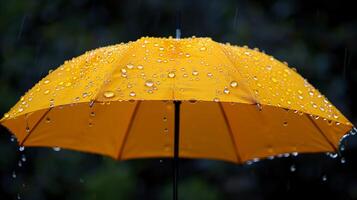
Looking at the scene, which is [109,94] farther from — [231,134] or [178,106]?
[231,134]

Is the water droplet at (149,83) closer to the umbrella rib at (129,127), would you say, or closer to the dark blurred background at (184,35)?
the umbrella rib at (129,127)

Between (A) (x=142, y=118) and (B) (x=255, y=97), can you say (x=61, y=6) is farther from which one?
(B) (x=255, y=97)

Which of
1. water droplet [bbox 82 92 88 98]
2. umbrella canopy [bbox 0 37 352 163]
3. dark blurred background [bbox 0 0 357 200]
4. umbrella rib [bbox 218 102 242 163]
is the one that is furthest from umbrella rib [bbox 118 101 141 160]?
dark blurred background [bbox 0 0 357 200]

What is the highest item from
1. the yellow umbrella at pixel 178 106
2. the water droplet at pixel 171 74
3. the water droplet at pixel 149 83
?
the water droplet at pixel 171 74

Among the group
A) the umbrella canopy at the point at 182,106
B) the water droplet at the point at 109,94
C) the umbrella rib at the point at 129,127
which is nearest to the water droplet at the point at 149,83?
the umbrella canopy at the point at 182,106

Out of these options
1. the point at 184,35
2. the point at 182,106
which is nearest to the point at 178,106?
the point at 182,106

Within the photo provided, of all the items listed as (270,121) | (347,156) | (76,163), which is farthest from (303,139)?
(76,163)

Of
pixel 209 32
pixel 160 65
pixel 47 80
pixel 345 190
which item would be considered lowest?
pixel 345 190
